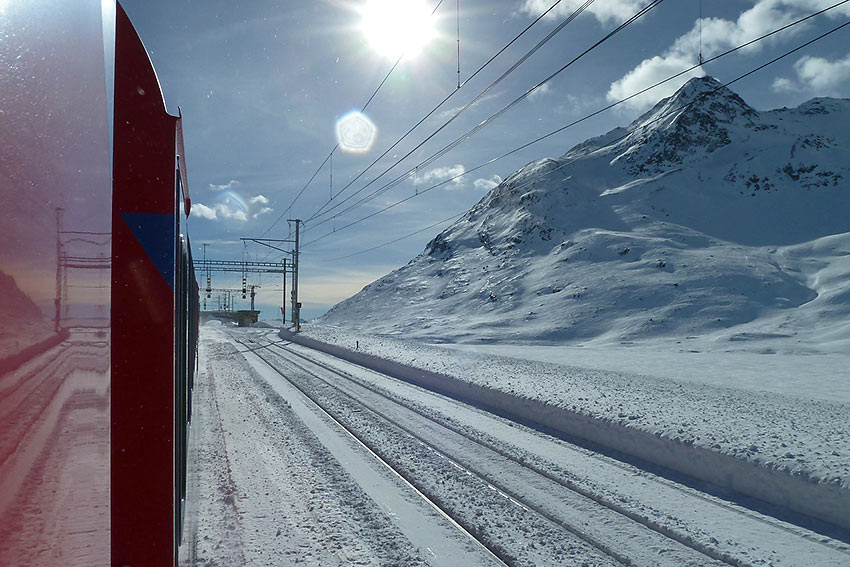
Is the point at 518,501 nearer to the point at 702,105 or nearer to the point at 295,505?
the point at 295,505

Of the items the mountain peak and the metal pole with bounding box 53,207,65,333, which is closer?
the metal pole with bounding box 53,207,65,333

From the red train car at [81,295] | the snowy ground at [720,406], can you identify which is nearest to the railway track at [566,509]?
the snowy ground at [720,406]

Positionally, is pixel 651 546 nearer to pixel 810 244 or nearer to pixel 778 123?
pixel 810 244

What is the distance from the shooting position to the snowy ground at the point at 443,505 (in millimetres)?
4383

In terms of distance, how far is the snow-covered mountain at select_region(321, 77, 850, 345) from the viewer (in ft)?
167

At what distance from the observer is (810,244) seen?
242 ft

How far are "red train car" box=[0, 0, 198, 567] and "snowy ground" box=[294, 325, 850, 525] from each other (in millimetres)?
6360

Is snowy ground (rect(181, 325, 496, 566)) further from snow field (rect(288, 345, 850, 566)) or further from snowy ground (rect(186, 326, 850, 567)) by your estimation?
snow field (rect(288, 345, 850, 566))

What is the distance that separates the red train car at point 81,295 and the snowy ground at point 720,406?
6360 mm

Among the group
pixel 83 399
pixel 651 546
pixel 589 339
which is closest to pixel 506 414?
pixel 651 546

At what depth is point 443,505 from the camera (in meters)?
5.38

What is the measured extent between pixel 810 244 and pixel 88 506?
301ft

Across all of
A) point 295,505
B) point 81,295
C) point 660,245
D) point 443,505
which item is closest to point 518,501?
point 443,505

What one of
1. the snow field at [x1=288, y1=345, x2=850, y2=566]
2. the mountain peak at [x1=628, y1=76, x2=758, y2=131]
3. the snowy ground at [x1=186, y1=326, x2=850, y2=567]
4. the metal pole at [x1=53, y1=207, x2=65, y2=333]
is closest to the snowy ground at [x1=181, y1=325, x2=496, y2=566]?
the snowy ground at [x1=186, y1=326, x2=850, y2=567]
